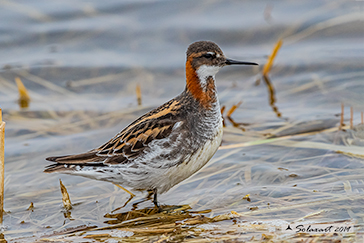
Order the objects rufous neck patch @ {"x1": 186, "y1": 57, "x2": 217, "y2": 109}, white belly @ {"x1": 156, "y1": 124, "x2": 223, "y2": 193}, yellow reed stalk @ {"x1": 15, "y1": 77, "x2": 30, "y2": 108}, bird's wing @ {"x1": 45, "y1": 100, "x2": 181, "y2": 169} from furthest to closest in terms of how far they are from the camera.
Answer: yellow reed stalk @ {"x1": 15, "y1": 77, "x2": 30, "y2": 108}, rufous neck patch @ {"x1": 186, "y1": 57, "x2": 217, "y2": 109}, bird's wing @ {"x1": 45, "y1": 100, "x2": 181, "y2": 169}, white belly @ {"x1": 156, "y1": 124, "x2": 223, "y2": 193}

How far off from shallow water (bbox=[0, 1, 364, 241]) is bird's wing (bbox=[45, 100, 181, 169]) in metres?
0.61

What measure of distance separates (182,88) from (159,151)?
4.31 metres

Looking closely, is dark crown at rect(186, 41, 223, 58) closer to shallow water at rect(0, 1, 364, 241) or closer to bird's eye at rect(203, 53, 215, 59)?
bird's eye at rect(203, 53, 215, 59)

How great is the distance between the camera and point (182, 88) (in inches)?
380

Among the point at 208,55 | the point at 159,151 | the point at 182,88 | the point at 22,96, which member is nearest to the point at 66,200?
the point at 159,151

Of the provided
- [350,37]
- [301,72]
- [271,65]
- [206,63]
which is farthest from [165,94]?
[350,37]

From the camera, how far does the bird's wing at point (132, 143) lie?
5605 mm

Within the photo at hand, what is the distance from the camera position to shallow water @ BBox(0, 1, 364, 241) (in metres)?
5.69

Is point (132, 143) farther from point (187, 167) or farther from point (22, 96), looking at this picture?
point (22, 96)

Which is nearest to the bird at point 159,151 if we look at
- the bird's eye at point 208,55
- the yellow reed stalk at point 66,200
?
the yellow reed stalk at point 66,200

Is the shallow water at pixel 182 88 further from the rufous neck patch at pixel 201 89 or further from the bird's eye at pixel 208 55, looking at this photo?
the bird's eye at pixel 208 55

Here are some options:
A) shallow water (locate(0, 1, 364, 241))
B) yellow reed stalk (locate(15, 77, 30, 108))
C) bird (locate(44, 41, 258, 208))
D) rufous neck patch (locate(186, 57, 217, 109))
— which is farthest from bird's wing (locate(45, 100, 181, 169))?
yellow reed stalk (locate(15, 77, 30, 108))

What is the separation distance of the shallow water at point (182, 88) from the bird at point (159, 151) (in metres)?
0.46

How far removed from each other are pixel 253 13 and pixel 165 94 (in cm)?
356
